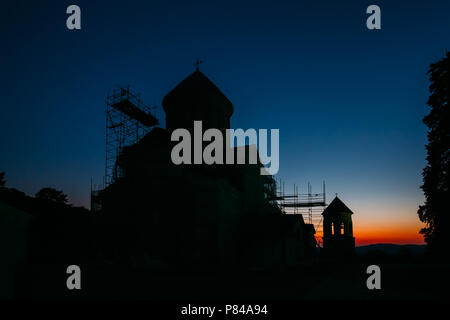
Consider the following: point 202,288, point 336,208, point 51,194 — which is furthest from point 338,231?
point 51,194

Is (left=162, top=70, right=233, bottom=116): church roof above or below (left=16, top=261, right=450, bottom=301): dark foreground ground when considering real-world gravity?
above

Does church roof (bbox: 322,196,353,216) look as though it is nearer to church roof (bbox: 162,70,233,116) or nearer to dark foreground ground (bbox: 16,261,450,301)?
church roof (bbox: 162,70,233,116)

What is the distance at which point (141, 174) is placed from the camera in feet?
77.0

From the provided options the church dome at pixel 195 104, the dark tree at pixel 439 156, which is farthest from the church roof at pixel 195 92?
the dark tree at pixel 439 156

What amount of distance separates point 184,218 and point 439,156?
1572 cm

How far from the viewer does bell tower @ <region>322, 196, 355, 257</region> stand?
36812 millimetres

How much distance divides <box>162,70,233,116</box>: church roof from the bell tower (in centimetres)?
1897

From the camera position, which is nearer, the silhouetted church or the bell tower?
the silhouetted church

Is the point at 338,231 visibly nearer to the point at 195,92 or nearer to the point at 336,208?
the point at 336,208

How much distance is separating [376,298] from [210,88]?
73.2ft

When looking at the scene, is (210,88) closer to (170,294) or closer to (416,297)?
(170,294)

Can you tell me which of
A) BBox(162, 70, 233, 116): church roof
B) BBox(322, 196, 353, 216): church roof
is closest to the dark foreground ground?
BBox(162, 70, 233, 116): church roof

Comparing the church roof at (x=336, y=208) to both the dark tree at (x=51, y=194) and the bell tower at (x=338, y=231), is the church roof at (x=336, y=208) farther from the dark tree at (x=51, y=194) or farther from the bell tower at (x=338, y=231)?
the dark tree at (x=51, y=194)

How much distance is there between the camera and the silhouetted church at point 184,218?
21.9 metres
